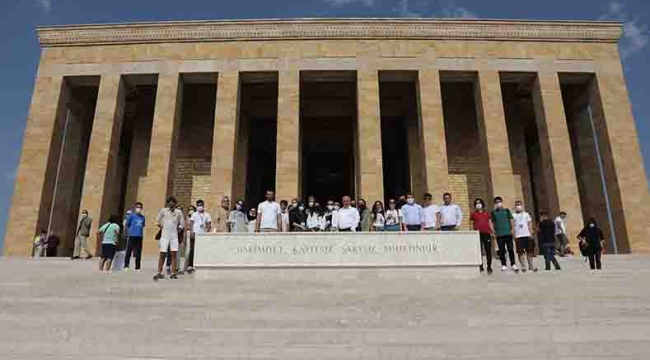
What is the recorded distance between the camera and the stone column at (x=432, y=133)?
54.1 feet

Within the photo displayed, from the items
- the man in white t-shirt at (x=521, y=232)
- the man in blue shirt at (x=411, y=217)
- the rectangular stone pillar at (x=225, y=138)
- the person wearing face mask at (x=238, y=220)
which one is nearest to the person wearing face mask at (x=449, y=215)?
the man in blue shirt at (x=411, y=217)

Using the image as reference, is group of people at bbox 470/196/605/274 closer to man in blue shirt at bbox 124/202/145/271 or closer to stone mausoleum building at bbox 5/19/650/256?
stone mausoleum building at bbox 5/19/650/256

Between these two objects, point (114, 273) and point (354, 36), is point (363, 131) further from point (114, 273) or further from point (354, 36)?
point (114, 273)

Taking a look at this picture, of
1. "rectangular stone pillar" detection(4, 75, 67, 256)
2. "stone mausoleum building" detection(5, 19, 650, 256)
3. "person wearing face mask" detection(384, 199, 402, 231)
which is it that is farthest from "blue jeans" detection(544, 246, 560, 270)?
"rectangular stone pillar" detection(4, 75, 67, 256)

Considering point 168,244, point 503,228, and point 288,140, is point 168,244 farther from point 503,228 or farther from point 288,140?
point 288,140

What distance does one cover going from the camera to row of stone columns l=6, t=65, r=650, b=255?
16.5 metres

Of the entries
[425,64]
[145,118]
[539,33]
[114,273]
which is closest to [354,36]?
[425,64]

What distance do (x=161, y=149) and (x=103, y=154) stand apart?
2220 mm

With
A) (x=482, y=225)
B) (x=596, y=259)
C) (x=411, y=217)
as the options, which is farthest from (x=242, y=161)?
(x=596, y=259)

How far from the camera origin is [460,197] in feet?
61.9

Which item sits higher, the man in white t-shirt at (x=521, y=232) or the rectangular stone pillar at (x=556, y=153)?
the rectangular stone pillar at (x=556, y=153)

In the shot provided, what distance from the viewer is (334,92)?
20.5 m

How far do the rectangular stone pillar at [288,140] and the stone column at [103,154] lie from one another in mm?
6342

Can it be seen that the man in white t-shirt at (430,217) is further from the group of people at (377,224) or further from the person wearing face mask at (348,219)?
the person wearing face mask at (348,219)
